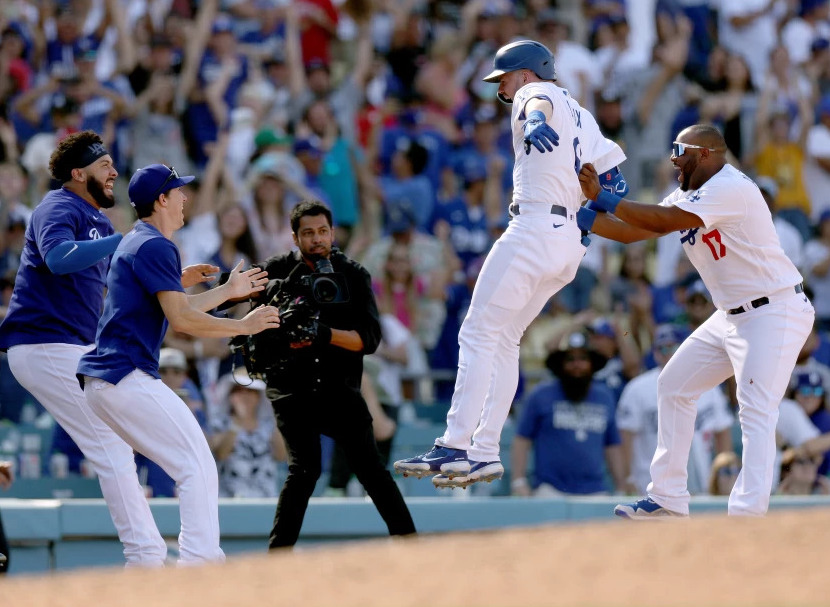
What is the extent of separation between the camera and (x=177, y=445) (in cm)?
701

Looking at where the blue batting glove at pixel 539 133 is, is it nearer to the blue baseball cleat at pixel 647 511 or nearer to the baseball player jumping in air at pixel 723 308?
the baseball player jumping in air at pixel 723 308

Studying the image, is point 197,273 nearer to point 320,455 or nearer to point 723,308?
point 320,455

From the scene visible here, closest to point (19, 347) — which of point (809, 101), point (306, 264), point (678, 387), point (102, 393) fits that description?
point (102, 393)

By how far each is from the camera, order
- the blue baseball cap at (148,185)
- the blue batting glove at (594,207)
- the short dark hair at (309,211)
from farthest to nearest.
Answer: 1. the short dark hair at (309,211)
2. the blue batting glove at (594,207)
3. the blue baseball cap at (148,185)

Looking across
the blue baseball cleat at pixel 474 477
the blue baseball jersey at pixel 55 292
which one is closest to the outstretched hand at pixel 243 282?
the blue baseball jersey at pixel 55 292

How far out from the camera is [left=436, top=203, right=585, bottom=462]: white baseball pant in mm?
7375

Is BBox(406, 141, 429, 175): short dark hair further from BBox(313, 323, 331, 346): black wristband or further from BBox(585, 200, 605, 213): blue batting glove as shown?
BBox(585, 200, 605, 213): blue batting glove

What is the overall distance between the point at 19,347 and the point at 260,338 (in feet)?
4.25

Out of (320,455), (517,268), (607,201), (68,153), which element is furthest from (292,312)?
(607,201)

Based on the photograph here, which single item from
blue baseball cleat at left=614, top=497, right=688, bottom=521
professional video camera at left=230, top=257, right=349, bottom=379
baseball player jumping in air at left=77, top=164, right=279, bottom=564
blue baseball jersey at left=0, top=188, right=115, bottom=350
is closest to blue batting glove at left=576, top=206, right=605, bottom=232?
professional video camera at left=230, top=257, right=349, bottom=379

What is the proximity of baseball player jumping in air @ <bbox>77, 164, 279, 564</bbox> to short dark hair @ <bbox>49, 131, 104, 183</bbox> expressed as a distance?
2.72 ft

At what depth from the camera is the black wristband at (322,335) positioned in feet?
26.1

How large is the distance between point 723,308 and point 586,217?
0.95 m

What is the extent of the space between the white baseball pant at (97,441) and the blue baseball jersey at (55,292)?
0.29 ft
